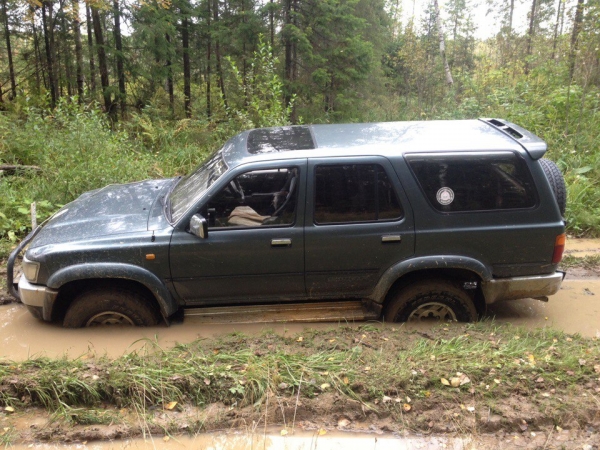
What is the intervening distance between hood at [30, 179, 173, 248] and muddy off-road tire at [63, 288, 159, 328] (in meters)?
0.51

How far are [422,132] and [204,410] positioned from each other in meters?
3.02

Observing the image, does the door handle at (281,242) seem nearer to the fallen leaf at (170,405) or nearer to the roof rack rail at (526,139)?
the fallen leaf at (170,405)

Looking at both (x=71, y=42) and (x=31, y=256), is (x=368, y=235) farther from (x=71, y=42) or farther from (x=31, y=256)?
(x=71, y=42)

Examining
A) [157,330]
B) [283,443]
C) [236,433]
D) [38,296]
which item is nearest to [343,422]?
[283,443]

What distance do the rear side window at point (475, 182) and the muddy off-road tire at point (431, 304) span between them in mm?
713

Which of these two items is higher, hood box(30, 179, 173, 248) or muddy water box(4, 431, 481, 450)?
hood box(30, 179, 173, 248)

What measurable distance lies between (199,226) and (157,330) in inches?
44.6

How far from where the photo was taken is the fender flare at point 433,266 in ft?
12.9

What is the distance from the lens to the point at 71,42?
47.0ft

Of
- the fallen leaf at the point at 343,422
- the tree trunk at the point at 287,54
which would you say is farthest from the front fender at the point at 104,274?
the tree trunk at the point at 287,54

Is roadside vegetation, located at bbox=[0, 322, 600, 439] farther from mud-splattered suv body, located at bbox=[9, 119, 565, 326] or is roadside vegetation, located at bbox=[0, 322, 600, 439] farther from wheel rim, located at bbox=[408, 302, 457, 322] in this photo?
mud-splattered suv body, located at bbox=[9, 119, 565, 326]

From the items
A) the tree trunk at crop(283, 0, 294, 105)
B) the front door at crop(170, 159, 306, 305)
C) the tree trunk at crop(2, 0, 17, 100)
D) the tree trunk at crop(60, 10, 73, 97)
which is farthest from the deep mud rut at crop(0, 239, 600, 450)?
the tree trunk at crop(60, 10, 73, 97)

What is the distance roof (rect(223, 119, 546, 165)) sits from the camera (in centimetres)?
394

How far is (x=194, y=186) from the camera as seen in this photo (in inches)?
168
